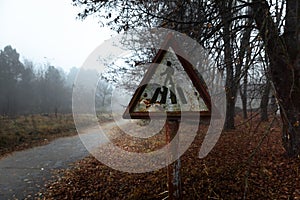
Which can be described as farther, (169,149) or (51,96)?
(51,96)

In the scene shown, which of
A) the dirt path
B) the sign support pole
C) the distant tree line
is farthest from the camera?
the distant tree line

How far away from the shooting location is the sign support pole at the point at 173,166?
3174 mm

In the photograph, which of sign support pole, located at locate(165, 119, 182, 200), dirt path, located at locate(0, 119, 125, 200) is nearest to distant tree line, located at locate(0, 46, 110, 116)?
dirt path, located at locate(0, 119, 125, 200)

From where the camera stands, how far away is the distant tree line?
99.0 ft

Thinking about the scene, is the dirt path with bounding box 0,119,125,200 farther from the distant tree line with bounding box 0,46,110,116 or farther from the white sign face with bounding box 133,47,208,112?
the distant tree line with bounding box 0,46,110,116

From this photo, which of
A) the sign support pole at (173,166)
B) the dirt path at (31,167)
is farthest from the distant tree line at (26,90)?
the sign support pole at (173,166)

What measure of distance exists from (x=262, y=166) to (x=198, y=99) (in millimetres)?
4068

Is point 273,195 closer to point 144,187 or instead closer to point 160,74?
point 144,187

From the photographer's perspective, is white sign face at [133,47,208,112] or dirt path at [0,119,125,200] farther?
dirt path at [0,119,125,200]

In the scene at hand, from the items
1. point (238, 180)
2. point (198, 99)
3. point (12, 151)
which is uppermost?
point (198, 99)

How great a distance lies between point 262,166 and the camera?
5.57 m

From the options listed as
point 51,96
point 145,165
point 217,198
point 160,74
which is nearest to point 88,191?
point 145,165

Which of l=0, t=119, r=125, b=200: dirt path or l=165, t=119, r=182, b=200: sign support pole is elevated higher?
l=165, t=119, r=182, b=200: sign support pole

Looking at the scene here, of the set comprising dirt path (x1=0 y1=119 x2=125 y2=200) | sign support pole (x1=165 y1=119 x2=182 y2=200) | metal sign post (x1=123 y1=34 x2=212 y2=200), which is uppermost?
metal sign post (x1=123 y1=34 x2=212 y2=200)
